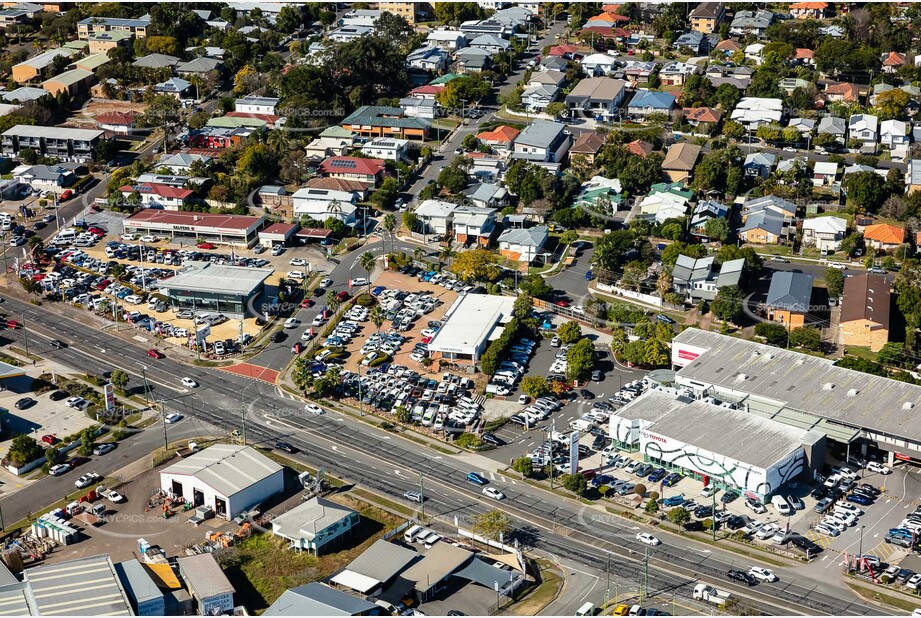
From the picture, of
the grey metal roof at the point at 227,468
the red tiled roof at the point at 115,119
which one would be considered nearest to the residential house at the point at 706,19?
the red tiled roof at the point at 115,119

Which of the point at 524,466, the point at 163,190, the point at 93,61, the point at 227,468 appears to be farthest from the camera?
the point at 93,61

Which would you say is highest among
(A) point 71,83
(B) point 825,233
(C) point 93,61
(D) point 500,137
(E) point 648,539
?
(C) point 93,61

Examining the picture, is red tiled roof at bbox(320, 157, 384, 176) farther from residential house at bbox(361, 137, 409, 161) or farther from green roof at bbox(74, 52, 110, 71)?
Result: green roof at bbox(74, 52, 110, 71)

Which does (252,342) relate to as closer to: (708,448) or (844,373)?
(708,448)

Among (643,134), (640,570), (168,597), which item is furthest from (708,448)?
(643,134)

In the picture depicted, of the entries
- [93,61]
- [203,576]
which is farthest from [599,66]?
[203,576]

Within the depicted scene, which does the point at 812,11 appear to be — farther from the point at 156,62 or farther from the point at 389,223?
the point at 156,62
